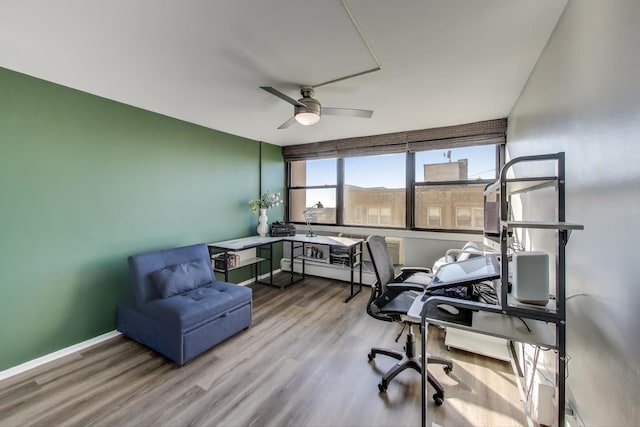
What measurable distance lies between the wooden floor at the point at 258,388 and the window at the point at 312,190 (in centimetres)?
242

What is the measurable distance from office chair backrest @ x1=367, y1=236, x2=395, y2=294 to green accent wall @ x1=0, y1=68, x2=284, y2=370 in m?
2.52

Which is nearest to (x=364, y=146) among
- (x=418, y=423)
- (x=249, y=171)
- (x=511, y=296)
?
(x=249, y=171)

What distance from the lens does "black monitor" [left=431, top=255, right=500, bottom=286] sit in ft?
4.36

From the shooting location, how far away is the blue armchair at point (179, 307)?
222 centimetres

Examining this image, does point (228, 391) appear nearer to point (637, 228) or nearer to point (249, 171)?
point (637, 228)

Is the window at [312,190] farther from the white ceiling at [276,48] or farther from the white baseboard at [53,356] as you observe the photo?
the white baseboard at [53,356]

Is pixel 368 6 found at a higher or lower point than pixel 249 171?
higher

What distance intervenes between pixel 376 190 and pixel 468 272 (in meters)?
2.87

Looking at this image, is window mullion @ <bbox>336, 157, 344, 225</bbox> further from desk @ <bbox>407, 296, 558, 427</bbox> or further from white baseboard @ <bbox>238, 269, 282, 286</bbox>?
desk @ <bbox>407, 296, 558, 427</bbox>

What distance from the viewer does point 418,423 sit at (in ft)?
5.37

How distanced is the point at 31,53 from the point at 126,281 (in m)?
2.10

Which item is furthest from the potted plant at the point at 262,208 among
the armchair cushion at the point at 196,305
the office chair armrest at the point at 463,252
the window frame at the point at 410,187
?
the office chair armrest at the point at 463,252

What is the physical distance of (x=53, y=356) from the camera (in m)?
2.29

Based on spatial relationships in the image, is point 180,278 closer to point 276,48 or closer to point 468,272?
point 276,48
